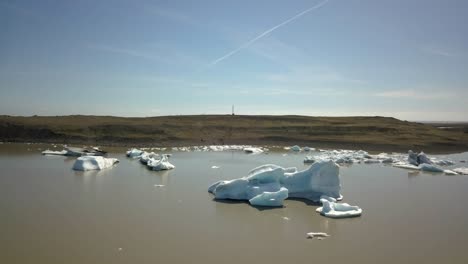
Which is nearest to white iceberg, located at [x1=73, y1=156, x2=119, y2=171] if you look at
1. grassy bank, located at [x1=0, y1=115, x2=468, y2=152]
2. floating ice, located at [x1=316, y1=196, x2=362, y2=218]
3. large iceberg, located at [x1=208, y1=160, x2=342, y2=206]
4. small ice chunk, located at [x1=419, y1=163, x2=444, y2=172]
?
large iceberg, located at [x1=208, y1=160, x2=342, y2=206]

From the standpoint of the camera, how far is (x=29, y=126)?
1300 inches

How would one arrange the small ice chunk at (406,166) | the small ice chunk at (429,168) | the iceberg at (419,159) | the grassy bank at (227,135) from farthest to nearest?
1. the grassy bank at (227,135)
2. the iceberg at (419,159)
3. the small ice chunk at (406,166)
4. the small ice chunk at (429,168)

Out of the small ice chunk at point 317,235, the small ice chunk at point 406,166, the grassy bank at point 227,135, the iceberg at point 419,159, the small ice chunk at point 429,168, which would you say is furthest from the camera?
the grassy bank at point 227,135

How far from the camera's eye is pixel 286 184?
11984mm

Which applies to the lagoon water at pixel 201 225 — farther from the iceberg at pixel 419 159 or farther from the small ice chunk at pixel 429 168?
A: the iceberg at pixel 419 159

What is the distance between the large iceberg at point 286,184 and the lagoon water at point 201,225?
51cm

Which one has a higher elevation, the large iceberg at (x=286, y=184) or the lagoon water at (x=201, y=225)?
the large iceberg at (x=286, y=184)

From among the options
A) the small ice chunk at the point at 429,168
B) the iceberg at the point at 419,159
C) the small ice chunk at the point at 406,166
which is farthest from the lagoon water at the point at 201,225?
the iceberg at the point at 419,159

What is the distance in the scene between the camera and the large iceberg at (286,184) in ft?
37.0

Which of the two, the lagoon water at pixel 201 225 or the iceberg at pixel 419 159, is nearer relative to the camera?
the lagoon water at pixel 201 225

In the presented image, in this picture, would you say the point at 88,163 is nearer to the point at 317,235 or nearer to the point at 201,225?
the point at 201,225

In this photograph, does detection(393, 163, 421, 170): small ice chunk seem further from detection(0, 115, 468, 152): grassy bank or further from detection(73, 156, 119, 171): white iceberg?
detection(73, 156, 119, 171): white iceberg

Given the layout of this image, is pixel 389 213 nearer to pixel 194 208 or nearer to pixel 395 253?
pixel 395 253

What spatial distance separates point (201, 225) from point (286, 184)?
4004 millimetres
